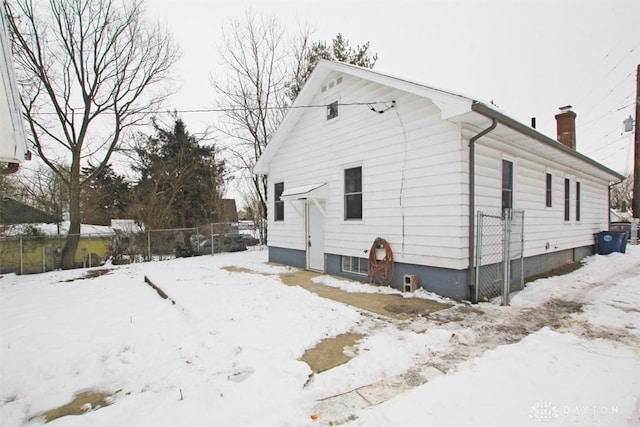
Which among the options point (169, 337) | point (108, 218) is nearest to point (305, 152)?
point (169, 337)

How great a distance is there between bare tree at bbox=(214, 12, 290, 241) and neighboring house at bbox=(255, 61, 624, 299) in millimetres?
7164

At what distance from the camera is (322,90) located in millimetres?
8438

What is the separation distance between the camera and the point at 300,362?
3.12 m

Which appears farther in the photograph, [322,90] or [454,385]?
[322,90]

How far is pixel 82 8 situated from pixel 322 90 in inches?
448

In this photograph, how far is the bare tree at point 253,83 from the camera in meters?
15.9

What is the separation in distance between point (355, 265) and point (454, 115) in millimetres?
4172

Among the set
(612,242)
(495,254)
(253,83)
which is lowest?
(612,242)

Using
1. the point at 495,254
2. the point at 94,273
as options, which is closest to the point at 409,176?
the point at 495,254

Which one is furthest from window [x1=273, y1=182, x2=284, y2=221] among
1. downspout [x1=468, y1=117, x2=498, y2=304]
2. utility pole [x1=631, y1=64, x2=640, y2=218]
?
utility pole [x1=631, y1=64, x2=640, y2=218]

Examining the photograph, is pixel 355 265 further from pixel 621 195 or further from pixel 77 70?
pixel 621 195

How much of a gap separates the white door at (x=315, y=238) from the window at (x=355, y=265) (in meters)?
0.88

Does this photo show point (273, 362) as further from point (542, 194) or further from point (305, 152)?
point (542, 194)

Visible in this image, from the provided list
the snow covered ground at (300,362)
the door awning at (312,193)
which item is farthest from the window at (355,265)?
the snow covered ground at (300,362)
